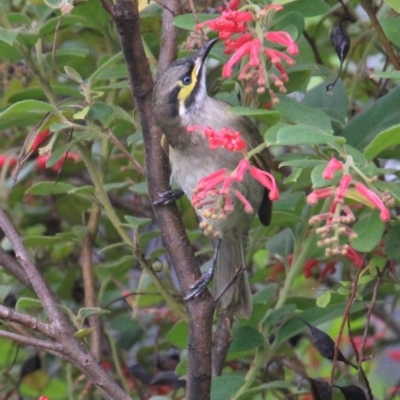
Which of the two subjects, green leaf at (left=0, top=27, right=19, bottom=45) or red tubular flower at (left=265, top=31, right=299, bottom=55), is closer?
red tubular flower at (left=265, top=31, right=299, bottom=55)

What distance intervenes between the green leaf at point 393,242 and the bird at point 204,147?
630mm

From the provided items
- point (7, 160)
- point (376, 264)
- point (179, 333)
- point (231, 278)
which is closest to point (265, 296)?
point (231, 278)

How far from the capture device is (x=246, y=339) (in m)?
2.15

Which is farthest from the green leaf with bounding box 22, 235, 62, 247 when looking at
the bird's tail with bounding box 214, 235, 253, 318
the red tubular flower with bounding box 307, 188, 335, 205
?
the red tubular flower with bounding box 307, 188, 335, 205

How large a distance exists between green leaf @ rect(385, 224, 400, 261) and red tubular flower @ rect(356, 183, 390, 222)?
0.33m

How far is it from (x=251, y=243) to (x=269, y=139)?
1.14 metres

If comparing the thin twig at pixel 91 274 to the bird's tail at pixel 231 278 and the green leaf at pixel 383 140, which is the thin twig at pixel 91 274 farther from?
the green leaf at pixel 383 140

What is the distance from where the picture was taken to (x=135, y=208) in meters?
3.21

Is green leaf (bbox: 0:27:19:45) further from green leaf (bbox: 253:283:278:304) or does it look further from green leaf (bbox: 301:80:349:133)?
green leaf (bbox: 253:283:278:304)

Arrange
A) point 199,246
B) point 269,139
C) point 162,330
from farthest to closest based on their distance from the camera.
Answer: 1. point 199,246
2. point 162,330
3. point 269,139

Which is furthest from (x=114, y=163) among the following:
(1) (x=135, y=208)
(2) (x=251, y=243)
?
(2) (x=251, y=243)

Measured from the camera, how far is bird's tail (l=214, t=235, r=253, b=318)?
2.33 metres

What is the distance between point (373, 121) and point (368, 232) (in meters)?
0.48

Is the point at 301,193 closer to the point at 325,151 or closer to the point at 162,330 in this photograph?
the point at 325,151
